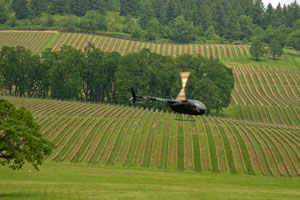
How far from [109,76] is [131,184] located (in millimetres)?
99867

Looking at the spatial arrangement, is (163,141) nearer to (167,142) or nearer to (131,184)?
(167,142)

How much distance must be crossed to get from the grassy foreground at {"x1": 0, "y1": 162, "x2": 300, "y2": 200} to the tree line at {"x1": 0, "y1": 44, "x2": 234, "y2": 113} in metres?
70.6

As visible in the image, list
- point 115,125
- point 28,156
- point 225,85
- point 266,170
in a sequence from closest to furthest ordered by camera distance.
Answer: point 28,156
point 266,170
point 115,125
point 225,85

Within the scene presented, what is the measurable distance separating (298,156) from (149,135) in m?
35.3

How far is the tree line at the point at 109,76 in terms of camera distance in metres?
173

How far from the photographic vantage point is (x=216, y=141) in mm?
121375

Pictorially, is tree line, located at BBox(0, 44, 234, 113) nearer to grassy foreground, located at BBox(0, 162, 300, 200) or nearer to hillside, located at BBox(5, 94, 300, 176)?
hillside, located at BBox(5, 94, 300, 176)

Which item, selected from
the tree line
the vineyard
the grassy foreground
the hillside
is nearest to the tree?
the grassy foreground

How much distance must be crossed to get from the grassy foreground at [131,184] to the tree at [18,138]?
215 inches

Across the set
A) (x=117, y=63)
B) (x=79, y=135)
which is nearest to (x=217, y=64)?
(x=117, y=63)

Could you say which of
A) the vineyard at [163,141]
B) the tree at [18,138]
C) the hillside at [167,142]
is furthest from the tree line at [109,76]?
the tree at [18,138]

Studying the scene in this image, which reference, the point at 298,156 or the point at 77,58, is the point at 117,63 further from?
the point at 298,156

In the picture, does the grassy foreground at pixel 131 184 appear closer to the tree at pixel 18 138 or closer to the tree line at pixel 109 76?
the tree at pixel 18 138

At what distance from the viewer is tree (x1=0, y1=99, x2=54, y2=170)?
2771 inches
